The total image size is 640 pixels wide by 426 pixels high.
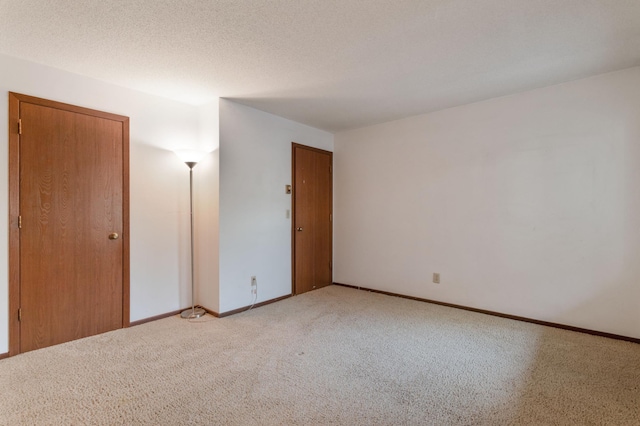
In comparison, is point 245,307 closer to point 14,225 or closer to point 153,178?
point 153,178

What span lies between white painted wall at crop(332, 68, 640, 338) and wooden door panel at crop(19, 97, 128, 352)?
308 cm

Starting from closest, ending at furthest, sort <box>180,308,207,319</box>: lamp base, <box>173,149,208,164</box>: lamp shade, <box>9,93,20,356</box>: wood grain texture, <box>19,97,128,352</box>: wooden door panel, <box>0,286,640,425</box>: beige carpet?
<box>0,286,640,425</box>: beige carpet
<box>9,93,20,356</box>: wood grain texture
<box>19,97,128,352</box>: wooden door panel
<box>173,149,208,164</box>: lamp shade
<box>180,308,207,319</box>: lamp base

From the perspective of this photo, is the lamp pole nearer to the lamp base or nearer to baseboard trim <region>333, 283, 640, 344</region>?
the lamp base

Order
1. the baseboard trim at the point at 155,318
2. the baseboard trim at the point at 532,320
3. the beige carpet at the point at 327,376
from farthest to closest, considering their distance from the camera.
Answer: the baseboard trim at the point at 155,318 < the baseboard trim at the point at 532,320 < the beige carpet at the point at 327,376

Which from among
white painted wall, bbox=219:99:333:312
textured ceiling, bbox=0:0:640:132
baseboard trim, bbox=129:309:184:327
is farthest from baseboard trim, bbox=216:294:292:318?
textured ceiling, bbox=0:0:640:132

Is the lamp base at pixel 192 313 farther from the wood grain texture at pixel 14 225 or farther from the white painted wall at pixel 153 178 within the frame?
the wood grain texture at pixel 14 225

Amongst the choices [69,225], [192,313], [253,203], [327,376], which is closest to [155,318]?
[192,313]

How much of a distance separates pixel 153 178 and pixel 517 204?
3868mm

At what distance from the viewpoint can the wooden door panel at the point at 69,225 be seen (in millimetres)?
2576

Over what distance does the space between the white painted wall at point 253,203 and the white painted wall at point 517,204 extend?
3.92 feet

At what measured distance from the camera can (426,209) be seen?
399cm

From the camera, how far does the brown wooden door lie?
171 inches

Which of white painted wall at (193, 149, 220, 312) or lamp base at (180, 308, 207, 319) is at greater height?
white painted wall at (193, 149, 220, 312)

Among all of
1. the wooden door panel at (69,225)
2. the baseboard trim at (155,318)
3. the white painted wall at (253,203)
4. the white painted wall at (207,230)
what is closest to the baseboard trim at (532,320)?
the white painted wall at (253,203)
